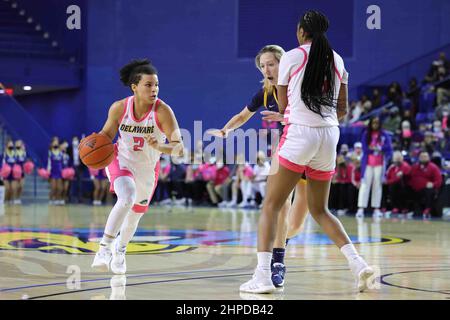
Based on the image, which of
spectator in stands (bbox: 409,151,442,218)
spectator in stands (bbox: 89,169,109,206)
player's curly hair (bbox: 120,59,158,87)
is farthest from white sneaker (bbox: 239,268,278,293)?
spectator in stands (bbox: 89,169,109,206)

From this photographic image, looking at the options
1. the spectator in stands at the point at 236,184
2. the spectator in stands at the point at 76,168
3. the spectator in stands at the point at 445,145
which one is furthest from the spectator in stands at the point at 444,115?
the spectator in stands at the point at 76,168

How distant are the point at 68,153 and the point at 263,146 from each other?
225 inches

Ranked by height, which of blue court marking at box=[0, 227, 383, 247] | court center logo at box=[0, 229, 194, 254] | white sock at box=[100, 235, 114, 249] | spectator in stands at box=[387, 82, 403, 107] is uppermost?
spectator in stands at box=[387, 82, 403, 107]

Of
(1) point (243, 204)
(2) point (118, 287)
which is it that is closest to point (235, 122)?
(2) point (118, 287)

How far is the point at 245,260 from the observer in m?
7.11

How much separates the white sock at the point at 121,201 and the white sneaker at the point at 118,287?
0.52 m

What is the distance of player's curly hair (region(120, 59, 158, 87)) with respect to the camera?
6.25 m

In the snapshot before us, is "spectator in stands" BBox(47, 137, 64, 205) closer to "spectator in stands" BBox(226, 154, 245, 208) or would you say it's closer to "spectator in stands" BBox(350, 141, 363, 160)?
"spectator in stands" BBox(226, 154, 245, 208)

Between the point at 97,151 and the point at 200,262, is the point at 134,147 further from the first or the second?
the point at 200,262

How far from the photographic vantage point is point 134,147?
6273mm

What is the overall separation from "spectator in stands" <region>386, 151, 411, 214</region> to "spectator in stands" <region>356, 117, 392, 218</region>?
0.44m

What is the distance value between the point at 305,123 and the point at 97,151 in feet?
6.08

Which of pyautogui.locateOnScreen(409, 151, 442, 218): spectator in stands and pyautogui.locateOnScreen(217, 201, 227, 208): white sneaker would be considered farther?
pyautogui.locateOnScreen(217, 201, 227, 208): white sneaker

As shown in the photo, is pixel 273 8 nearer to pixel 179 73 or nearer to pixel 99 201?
pixel 179 73
